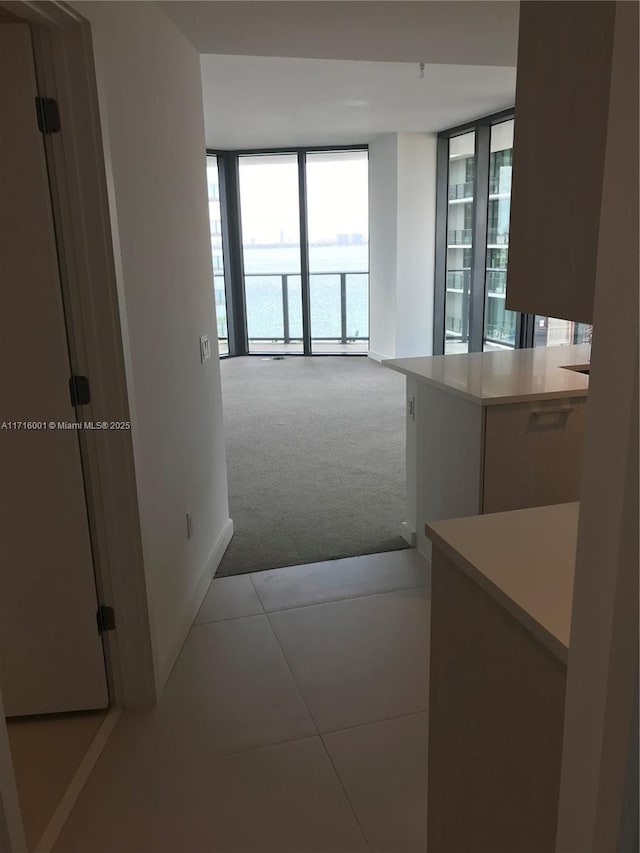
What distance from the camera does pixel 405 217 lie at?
294 inches

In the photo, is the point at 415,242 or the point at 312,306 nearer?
the point at 415,242

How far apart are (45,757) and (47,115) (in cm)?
194

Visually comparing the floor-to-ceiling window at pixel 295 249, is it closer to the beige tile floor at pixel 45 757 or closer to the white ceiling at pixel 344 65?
the white ceiling at pixel 344 65

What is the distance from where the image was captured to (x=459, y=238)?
7.31 m

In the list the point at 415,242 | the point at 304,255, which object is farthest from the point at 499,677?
the point at 304,255

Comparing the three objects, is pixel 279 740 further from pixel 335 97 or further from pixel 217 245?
pixel 217 245

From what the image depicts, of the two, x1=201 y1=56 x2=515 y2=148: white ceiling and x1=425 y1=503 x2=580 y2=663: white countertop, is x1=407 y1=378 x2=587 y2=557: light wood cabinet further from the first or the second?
x1=201 y1=56 x2=515 y2=148: white ceiling

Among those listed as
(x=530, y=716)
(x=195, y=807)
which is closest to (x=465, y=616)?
(x=530, y=716)

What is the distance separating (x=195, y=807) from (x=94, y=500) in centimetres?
96

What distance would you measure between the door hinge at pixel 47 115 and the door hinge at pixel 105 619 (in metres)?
1.47

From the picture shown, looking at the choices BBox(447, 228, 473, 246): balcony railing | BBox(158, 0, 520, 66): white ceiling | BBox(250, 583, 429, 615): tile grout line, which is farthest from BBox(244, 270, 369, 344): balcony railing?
BBox(250, 583, 429, 615): tile grout line

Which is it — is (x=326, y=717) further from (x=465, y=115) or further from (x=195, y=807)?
(x=465, y=115)

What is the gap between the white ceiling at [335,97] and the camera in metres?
4.36

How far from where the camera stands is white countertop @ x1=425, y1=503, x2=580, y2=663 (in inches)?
42.4
